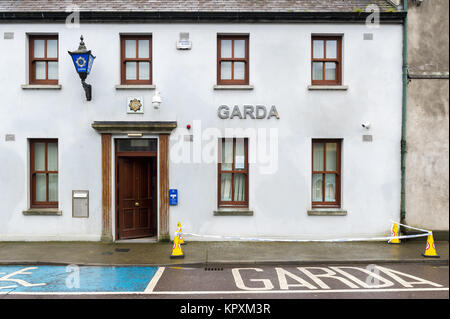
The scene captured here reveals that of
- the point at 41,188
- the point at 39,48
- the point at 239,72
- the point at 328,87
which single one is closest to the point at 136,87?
the point at 239,72

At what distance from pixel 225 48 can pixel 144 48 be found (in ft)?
8.31

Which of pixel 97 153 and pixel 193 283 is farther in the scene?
pixel 97 153

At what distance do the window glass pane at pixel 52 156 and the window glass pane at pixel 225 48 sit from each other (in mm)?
5972

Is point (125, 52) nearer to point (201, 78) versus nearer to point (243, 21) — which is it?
point (201, 78)

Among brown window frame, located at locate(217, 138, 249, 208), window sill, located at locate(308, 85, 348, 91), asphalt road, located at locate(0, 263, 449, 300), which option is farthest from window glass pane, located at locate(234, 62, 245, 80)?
asphalt road, located at locate(0, 263, 449, 300)

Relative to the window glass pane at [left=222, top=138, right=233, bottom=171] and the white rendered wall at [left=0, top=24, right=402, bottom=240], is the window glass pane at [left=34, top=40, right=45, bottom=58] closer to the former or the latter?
the white rendered wall at [left=0, top=24, right=402, bottom=240]

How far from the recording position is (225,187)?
1102 cm

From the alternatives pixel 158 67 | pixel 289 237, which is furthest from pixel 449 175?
pixel 158 67

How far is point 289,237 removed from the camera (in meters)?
10.7

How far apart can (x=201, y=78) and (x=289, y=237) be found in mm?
5598

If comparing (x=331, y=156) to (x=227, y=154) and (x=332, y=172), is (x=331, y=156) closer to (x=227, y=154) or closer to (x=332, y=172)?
(x=332, y=172)

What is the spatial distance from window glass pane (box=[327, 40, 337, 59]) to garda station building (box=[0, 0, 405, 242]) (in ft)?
0.93

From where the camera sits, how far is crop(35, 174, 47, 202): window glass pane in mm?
10969

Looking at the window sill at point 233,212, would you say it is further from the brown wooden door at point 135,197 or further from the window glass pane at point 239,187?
the brown wooden door at point 135,197
